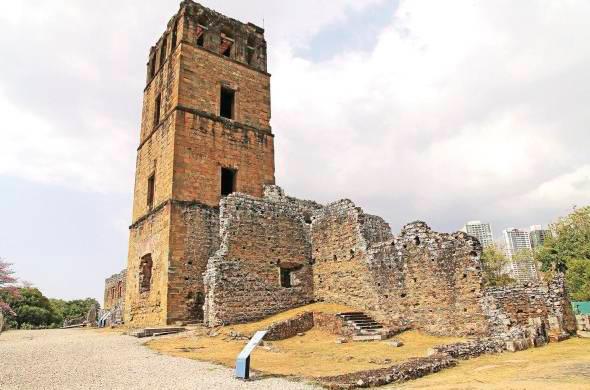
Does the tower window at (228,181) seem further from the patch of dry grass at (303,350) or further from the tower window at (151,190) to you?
the patch of dry grass at (303,350)

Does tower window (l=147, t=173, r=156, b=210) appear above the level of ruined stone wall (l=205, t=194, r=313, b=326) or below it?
above

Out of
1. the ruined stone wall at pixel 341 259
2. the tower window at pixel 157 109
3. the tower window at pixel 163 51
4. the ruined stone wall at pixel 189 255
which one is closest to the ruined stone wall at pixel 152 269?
the ruined stone wall at pixel 189 255

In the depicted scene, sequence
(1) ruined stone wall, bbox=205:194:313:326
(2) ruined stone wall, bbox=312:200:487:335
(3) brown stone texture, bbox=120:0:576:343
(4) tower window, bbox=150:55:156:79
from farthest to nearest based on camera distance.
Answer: (4) tower window, bbox=150:55:156:79, (1) ruined stone wall, bbox=205:194:313:326, (3) brown stone texture, bbox=120:0:576:343, (2) ruined stone wall, bbox=312:200:487:335

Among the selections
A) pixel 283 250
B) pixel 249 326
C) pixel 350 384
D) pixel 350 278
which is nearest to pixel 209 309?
pixel 249 326

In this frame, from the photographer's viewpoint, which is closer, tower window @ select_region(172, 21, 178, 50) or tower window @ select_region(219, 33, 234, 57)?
tower window @ select_region(172, 21, 178, 50)

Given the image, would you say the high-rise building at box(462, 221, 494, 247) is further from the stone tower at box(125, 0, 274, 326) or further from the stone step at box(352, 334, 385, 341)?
the stone step at box(352, 334, 385, 341)

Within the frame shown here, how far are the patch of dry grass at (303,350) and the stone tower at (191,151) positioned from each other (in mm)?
3418

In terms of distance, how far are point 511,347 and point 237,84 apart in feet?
53.6

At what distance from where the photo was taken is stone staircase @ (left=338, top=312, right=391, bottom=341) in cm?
1188

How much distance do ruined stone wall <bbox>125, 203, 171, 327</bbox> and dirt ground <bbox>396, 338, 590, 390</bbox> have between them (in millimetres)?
10779

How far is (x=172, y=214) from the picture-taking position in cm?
1623

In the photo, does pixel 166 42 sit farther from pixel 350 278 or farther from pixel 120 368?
pixel 120 368

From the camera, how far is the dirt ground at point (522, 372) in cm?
580

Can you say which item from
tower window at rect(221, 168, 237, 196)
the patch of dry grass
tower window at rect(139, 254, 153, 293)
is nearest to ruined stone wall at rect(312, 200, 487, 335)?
the patch of dry grass
